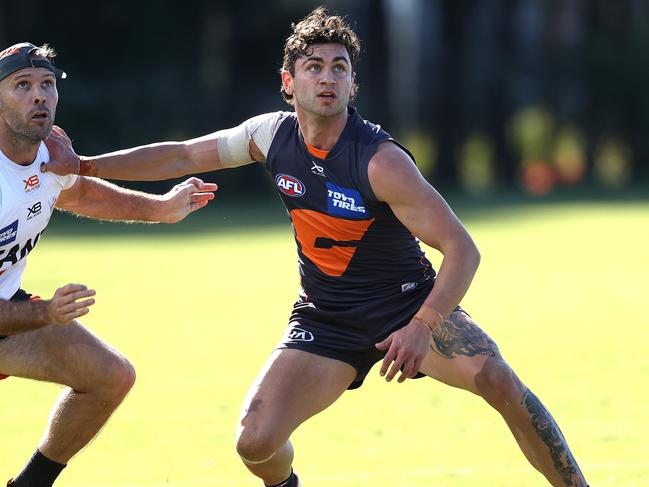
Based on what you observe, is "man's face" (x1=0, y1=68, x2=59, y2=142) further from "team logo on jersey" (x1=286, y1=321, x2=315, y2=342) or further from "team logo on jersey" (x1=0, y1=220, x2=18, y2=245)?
"team logo on jersey" (x1=286, y1=321, x2=315, y2=342)

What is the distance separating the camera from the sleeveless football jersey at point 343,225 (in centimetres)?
664

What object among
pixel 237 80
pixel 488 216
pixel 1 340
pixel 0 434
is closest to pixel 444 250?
pixel 1 340

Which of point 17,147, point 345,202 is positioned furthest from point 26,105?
point 345,202

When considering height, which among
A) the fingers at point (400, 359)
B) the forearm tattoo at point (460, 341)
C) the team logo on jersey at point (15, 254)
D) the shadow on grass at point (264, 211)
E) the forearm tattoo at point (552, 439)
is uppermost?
the team logo on jersey at point (15, 254)

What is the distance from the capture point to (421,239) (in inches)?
253

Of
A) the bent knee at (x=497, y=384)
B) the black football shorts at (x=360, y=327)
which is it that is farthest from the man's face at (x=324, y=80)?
the bent knee at (x=497, y=384)

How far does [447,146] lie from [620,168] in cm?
513

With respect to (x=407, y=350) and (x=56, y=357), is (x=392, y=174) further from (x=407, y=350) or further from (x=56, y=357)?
(x=56, y=357)

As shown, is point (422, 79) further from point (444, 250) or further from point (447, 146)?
point (444, 250)

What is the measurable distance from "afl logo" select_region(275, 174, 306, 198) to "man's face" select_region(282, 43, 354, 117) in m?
0.39

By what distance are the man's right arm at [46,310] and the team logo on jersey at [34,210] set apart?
1.72 ft

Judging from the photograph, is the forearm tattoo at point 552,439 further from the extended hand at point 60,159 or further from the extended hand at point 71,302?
the extended hand at point 60,159

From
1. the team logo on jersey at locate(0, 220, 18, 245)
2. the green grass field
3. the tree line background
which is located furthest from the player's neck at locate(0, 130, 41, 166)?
the tree line background

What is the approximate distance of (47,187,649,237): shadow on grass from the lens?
24.5 metres
